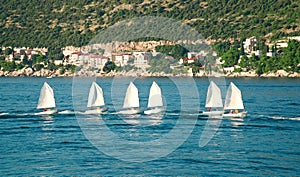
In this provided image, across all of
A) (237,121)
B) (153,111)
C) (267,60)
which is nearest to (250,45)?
(267,60)

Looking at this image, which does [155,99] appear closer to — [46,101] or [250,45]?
[46,101]

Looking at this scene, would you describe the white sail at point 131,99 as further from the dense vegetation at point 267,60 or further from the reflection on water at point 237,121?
the dense vegetation at point 267,60

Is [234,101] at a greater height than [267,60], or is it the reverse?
[267,60]

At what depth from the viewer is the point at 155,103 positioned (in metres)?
80.8

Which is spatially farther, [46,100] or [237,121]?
[46,100]

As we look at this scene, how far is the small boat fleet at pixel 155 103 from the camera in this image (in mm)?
75062

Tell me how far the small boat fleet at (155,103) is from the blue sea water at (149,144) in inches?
64.9

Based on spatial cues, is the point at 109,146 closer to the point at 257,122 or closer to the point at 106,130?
the point at 106,130

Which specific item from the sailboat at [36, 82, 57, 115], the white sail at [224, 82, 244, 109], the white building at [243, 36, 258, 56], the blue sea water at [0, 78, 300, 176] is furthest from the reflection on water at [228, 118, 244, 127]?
the white building at [243, 36, 258, 56]

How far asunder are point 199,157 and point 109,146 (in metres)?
8.36

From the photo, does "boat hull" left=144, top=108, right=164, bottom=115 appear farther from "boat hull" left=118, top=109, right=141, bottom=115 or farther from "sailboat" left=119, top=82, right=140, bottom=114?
"sailboat" left=119, top=82, right=140, bottom=114

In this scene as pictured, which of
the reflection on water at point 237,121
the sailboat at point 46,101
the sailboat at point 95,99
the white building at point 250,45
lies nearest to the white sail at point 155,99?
the sailboat at point 95,99

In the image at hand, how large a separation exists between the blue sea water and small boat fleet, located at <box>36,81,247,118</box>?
165 centimetres

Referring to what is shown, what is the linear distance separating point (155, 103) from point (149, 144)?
83.6ft
